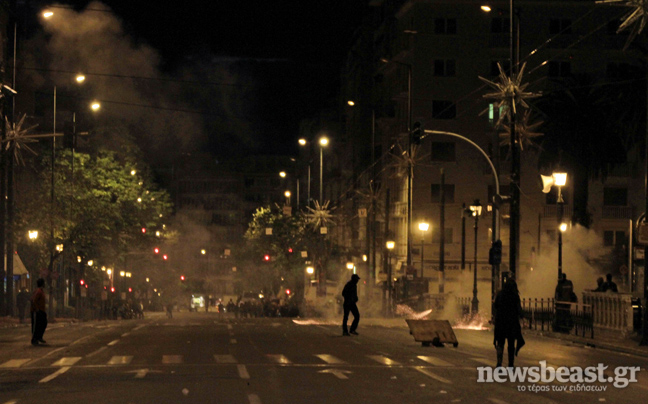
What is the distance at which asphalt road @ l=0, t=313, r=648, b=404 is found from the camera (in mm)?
14617

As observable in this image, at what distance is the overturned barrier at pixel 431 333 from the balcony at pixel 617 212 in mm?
50098

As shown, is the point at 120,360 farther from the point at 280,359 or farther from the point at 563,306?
the point at 563,306

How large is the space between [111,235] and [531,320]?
33.5 metres

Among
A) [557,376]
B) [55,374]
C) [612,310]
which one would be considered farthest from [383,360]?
[612,310]

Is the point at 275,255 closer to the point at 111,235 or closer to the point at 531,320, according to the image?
the point at 111,235

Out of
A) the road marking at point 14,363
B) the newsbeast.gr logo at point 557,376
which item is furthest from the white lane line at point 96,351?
the newsbeast.gr logo at point 557,376

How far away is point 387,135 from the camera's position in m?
79.4

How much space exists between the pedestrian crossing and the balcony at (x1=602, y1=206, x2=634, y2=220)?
176ft

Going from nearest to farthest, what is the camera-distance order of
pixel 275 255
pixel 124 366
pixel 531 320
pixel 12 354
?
pixel 124 366 → pixel 12 354 → pixel 531 320 → pixel 275 255

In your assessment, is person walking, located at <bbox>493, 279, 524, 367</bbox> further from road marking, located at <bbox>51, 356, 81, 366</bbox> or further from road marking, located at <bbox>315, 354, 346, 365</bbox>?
road marking, located at <bbox>51, 356, 81, 366</bbox>

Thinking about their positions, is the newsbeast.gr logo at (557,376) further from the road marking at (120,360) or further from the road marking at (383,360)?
the road marking at (120,360)

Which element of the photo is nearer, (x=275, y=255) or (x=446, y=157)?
(x=446, y=157)

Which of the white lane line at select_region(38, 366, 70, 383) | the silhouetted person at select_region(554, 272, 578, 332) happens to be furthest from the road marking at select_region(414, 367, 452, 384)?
the silhouetted person at select_region(554, 272, 578, 332)

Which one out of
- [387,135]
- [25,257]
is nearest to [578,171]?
[387,135]
